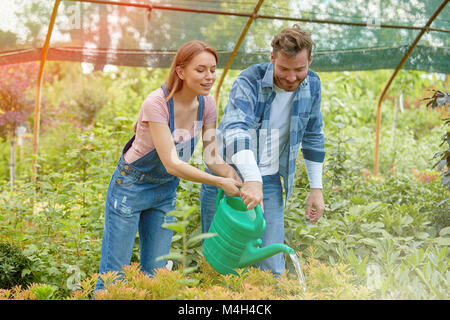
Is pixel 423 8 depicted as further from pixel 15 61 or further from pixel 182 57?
pixel 15 61

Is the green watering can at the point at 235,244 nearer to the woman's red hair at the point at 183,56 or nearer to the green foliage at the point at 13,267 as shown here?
the woman's red hair at the point at 183,56

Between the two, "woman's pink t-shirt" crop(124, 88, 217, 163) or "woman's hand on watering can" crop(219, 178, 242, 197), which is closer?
"woman's hand on watering can" crop(219, 178, 242, 197)

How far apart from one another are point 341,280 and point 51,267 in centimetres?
183

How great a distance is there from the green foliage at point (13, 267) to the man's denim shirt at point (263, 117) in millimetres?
1211

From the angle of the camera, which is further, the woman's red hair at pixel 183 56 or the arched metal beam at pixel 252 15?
the arched metal beam at pixel 252 15

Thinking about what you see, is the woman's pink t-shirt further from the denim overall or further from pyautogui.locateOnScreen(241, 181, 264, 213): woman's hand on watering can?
pyautogui.locateOnScreen(241, 181, 264, 213): woman's hand on watering can

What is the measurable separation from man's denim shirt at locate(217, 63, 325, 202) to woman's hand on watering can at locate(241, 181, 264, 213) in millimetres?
203

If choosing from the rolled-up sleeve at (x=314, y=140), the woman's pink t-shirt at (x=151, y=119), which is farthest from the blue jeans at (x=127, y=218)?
the rolled-up sleeve at (x=314, y=140)

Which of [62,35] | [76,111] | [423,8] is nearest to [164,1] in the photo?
[62,35]

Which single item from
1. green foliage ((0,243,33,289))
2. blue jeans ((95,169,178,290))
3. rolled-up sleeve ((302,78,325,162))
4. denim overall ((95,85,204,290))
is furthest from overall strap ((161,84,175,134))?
green foliage ((0,243,33,289))

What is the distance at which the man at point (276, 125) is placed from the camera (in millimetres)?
1780

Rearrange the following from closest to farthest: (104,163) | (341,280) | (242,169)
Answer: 1. (341,280)
2. (242,169)
3. (104,163)

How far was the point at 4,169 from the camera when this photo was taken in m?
6.61

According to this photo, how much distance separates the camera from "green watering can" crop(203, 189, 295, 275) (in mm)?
1438
